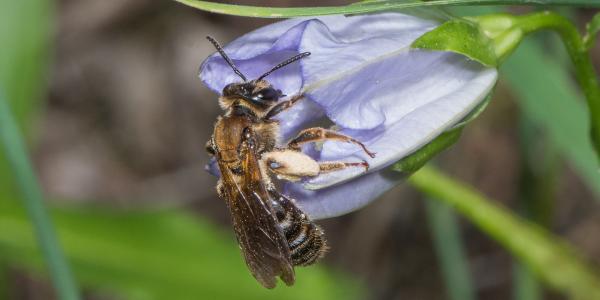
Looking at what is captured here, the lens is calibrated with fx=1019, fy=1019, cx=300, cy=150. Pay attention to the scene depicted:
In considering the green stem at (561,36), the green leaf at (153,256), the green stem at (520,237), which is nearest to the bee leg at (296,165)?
the green stem at (561,36)

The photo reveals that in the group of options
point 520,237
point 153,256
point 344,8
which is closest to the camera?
point 344,8

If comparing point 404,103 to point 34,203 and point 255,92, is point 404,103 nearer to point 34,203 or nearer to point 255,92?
point 255,92

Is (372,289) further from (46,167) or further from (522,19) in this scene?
(522,19)

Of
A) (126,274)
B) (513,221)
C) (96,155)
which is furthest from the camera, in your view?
(96,155)

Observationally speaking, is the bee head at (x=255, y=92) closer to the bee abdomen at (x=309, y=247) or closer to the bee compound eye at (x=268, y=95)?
the bee compound eye at (x=268, y=95)

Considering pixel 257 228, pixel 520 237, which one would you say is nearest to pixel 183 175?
pixel 520 237

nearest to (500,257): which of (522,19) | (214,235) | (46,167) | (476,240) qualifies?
(476,240)
